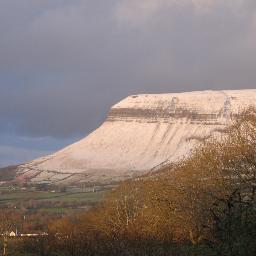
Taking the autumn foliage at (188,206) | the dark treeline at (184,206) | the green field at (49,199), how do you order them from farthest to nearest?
the green field at (49,199) < the dark treeline at (184,206) < the autumn foliage at (188,206)

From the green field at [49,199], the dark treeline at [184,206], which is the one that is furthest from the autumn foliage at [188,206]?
the green field at [49,199]

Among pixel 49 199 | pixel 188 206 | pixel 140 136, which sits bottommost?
pixel 188 206

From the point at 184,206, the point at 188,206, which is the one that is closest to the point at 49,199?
the point at 188,206

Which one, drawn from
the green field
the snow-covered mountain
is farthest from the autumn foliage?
the snow-covered mountain

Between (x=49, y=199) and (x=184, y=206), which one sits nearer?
(x=184, y=206)

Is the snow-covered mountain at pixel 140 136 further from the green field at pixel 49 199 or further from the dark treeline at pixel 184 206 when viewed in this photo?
the dark treeline at pixel 184 206

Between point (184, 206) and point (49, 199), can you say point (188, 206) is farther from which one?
point (49, 199)

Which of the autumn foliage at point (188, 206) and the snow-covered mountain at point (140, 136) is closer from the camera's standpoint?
the autumn foliage at point (188, 206)

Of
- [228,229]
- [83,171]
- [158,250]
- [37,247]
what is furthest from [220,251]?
[83,171]

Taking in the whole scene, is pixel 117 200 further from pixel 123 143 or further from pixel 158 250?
pixel 123 143
